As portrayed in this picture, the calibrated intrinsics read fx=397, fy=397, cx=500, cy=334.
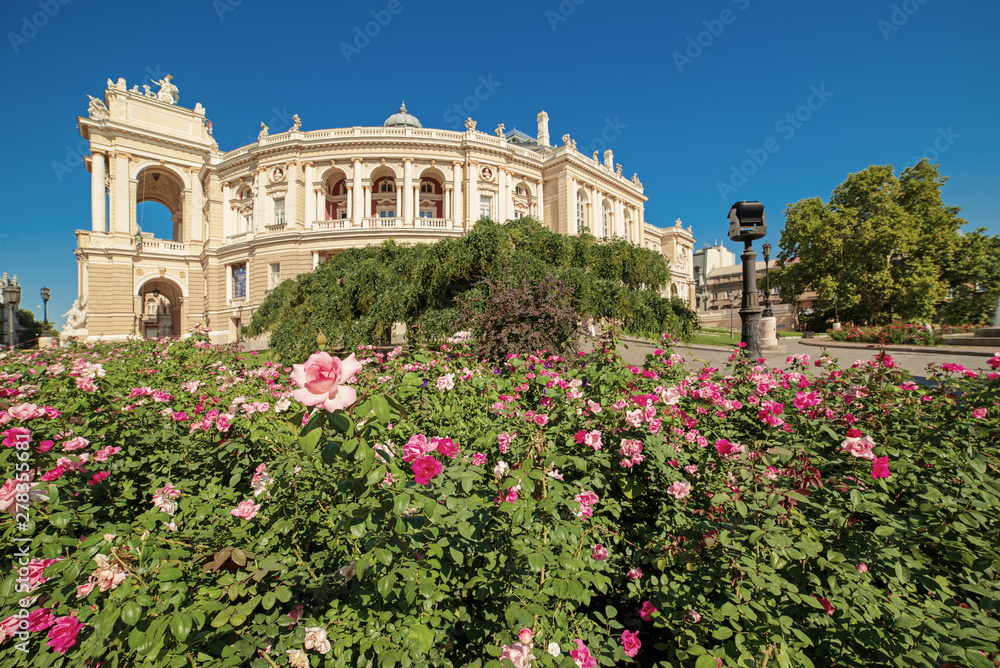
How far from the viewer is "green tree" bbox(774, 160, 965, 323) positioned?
22.8m

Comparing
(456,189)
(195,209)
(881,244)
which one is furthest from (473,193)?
(881,244)

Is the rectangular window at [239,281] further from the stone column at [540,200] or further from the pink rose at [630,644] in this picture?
the pink rose at [630,644]

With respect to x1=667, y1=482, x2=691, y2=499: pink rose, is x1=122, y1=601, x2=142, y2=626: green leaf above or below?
below

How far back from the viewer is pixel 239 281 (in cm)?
2892

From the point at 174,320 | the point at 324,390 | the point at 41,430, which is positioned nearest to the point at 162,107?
the point at 174,320

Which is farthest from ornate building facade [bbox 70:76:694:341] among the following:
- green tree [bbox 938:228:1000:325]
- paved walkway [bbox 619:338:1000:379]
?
green tree [bbox 938:228:1000:325]

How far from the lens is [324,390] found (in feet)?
3.54

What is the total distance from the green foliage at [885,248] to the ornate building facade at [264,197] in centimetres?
1574

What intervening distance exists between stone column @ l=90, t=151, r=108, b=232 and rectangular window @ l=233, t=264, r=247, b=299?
995 cm

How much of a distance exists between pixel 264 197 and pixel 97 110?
587 inches

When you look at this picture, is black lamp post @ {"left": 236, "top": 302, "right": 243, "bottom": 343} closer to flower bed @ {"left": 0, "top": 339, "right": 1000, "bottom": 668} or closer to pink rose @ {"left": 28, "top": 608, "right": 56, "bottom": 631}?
flower bed @ {"left": 0, "top": 339, "right": 1000, "bottom": 668}

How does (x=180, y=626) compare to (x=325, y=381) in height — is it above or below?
below

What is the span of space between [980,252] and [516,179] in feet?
98.0

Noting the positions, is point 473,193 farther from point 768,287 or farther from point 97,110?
point 97,110
